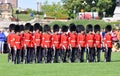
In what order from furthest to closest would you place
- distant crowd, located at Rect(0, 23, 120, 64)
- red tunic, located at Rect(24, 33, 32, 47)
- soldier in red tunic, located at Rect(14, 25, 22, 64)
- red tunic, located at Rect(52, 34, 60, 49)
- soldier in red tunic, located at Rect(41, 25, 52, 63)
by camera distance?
red tunic, located at Rect(52, 34, 60, 49), soldier in red tunic, located at Rect(41, 25, 52, 63), distant crowd, located at Rect(0, 23, 120, 64), red tunic, located at Rect(24, 33, 32, 47), soldier in red tunic, located at Rect(14, 25, 22, 64)

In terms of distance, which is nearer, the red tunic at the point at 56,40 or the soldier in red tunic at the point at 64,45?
the red tunic at the point at 56,40

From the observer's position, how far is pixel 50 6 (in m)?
130

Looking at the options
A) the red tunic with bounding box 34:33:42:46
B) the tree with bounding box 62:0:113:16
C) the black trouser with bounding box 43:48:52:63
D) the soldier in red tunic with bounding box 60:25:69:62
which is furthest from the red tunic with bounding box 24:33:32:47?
the tree with bounding box 62:0:113:16

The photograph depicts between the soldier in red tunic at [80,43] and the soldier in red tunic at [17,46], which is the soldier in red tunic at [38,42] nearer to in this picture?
the soldier in red tunic at [17,46]

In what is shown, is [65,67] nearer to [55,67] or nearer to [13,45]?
[55,67]

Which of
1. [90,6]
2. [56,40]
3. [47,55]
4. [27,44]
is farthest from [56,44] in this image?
[90,6]

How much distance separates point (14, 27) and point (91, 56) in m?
3.87

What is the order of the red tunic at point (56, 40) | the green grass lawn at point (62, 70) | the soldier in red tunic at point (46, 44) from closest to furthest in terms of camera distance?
the green grass lawn at point (62, 70), the soldier in red tunic at point (46, 44), the red tunic at point (56, 40)

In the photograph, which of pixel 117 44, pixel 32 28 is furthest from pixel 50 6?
pixel 32 28

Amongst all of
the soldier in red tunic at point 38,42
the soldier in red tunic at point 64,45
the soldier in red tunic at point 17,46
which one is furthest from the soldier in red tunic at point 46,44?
the soldier in red tunic at point 17,46

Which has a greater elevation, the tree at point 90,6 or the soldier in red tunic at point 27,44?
the soldier in red tunic at point 27,44

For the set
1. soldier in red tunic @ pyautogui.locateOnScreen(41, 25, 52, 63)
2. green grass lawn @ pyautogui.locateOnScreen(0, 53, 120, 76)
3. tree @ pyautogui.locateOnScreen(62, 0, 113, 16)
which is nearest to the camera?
green grass lawn @ pyautogui.locateOnScreen(0, 53, 120, 76)

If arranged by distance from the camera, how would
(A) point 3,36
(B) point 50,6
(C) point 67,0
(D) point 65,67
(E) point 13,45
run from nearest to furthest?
(D) point 65,67 < (E) point 13,45 < (A) point 3,36 < (C) point 67,0 < (B) point 50,6

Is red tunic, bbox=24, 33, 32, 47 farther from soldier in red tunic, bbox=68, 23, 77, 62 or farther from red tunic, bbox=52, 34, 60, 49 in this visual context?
soldier in red tunic, bbox=68, 23, 77, 62
